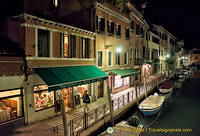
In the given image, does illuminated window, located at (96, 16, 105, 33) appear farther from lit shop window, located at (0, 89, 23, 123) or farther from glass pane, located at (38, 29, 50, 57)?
lit shop window, located at (0, 89, 23, 123)

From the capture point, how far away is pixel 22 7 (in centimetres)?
893

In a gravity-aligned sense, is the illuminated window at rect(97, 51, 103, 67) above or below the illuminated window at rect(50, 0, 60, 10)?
below

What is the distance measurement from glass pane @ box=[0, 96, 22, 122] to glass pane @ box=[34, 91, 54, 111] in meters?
1.05

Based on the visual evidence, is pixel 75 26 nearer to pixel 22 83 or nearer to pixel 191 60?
pixel 22 83

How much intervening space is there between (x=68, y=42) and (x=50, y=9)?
257 centimetres

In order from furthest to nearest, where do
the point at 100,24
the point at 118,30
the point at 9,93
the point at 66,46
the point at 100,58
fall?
the point at 118,30, the point at 100,24, the point at 100,58, the point at 66,46, the point at 9,93

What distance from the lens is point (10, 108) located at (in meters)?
8.72

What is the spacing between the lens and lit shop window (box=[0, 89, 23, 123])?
8.39m

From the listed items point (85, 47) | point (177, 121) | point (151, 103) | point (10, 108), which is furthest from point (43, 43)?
point (177, 121)

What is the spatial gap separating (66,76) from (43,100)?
211 cm

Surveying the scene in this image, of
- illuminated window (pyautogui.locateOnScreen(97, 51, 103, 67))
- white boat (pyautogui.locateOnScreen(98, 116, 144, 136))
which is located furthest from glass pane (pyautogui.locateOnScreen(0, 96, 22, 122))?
illuminated window (pyautogui.locateOnScreen(97, 51, 103, 67))

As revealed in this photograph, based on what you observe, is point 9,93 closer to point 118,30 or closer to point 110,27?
point 110,27

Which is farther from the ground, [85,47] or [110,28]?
[110,28]

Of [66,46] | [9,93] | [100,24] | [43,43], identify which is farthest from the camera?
[100,24]
